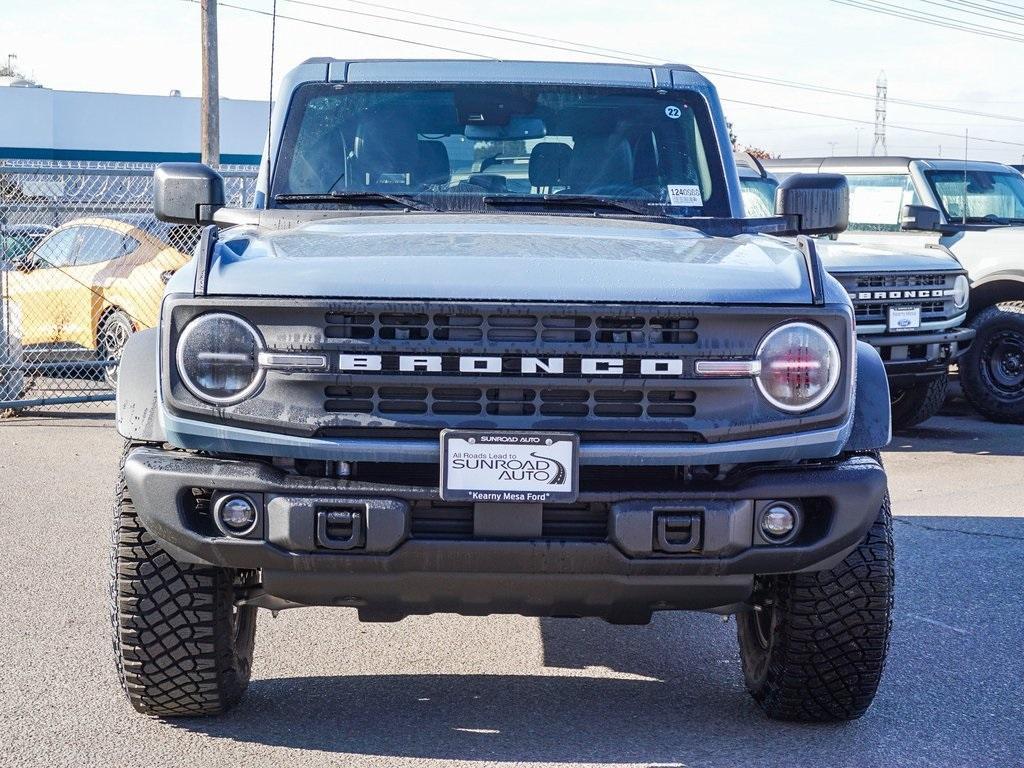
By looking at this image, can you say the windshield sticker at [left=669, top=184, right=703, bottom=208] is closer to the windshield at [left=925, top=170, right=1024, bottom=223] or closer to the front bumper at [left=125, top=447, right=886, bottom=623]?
the front bumper at [left=125, top=447, right=886, bottom=623]

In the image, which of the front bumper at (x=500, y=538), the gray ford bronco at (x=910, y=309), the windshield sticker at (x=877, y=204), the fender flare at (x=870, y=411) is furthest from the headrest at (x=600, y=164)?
the windshield sticker at (x=877, y=204)

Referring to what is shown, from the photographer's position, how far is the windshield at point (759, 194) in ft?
37.8

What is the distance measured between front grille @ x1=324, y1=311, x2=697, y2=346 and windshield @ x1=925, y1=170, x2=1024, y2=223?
29.2 feet

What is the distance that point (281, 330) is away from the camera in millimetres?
3455

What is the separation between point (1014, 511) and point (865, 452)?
434cm

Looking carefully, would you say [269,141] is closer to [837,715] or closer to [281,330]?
[281,330]

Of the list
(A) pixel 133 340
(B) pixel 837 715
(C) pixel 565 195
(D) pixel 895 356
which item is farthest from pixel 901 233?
(A) pixel 133 340

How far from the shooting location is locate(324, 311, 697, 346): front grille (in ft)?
11.3

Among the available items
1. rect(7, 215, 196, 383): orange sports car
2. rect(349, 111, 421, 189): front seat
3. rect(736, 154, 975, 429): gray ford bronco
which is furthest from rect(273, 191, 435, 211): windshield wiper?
rect(7, 215, 196, 383): orange sports car

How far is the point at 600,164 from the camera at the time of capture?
16.6 feet

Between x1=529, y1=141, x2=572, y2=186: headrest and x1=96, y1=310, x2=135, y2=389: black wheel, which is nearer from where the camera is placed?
x1=529, y1=141, x2=572, y2=186: headrest

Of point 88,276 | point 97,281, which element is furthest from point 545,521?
point 88,276

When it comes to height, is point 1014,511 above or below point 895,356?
below

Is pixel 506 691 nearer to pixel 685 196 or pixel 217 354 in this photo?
pixel 217 354
